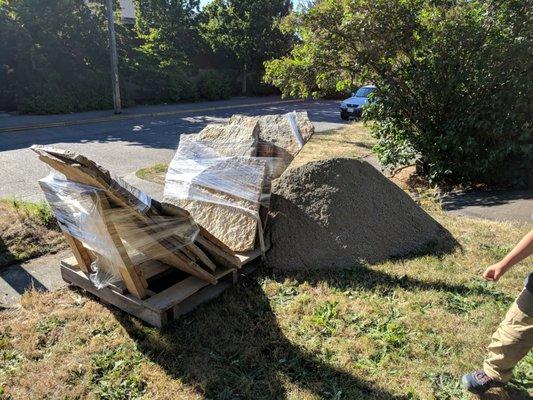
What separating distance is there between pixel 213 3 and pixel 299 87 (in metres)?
23.3

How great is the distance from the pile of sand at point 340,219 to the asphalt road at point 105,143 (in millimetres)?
4384

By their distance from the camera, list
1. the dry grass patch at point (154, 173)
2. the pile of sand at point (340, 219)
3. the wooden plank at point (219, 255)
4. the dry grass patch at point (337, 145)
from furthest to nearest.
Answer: the dry grass patch at point (337, 145), the dry grass patch at point (154, 173), the pile of sand at point (340, 219), the wooden plank at point (219, 255)

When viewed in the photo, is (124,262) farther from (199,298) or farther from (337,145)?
(337,145)

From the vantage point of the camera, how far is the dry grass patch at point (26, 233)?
4539 mm

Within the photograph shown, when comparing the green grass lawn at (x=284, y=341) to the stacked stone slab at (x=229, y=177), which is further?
the stacked stone slab at (x=229, y=177)

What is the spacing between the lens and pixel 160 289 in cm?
377

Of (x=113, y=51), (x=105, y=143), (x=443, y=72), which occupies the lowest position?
A: (x=105, y=143)

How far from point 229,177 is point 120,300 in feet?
4.97

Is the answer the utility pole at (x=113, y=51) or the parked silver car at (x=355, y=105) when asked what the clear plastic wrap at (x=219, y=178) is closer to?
the parked silver car at (x=355, y=105)

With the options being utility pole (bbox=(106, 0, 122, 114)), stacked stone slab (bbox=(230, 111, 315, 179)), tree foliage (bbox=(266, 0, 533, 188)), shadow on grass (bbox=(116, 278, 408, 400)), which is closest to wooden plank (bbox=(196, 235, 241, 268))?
shadow on grass (bbox=(116, 278, 408, 400))

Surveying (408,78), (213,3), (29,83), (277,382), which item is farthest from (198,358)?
(213,3)

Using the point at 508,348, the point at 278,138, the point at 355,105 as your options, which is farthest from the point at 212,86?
the point at 508,348

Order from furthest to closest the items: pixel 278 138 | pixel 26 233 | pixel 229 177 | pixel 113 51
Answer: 1. pixel 113 51
2. pixel 278 138
3. pixel 26 233
4. pixel 229 177

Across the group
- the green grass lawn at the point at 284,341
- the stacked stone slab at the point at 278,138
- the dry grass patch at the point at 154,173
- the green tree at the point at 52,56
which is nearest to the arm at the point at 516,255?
the green grass lawn at the point at 284,341
